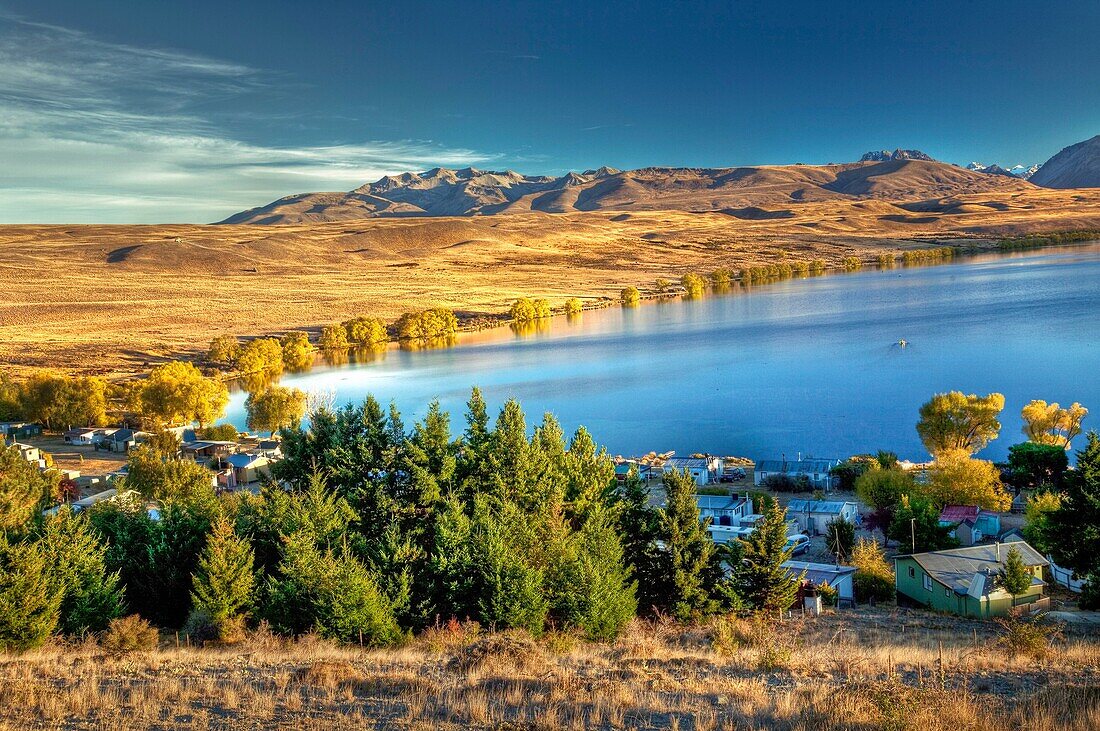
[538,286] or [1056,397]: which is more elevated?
[538,286]

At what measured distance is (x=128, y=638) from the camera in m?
11.5

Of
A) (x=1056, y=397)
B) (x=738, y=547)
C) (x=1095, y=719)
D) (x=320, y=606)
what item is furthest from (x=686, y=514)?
(x=1056, y=397)

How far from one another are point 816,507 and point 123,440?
28.8 meters

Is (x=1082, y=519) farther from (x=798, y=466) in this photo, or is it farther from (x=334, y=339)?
(x=334, y=339)

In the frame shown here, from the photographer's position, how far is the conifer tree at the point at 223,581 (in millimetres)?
13047

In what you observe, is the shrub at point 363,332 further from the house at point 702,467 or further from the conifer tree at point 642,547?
the conifer tree at point 642,547

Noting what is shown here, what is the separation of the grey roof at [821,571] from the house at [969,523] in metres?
4.81

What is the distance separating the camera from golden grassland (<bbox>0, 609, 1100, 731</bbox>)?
6.96 m

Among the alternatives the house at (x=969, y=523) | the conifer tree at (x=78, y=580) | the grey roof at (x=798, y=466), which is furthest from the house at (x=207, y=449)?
the house at (x=969, y=523)

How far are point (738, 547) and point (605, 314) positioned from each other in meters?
72.6

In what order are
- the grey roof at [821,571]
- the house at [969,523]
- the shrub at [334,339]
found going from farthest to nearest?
the shrub at [334,339] < the house at [969,523] < the grey roof at [821,571]

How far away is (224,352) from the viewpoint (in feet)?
206

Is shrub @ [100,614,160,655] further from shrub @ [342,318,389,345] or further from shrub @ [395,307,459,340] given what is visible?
A: shrub @ [395,307,459,340]

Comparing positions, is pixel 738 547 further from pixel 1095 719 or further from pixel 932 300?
pixel 932 300
